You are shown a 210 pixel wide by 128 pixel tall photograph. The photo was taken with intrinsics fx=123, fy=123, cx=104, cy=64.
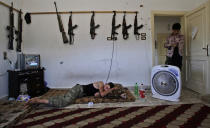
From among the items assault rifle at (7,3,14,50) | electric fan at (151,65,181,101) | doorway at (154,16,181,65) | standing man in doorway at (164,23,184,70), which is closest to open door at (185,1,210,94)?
standing man in doorway at (164,23,184,70)

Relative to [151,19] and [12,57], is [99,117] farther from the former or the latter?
[151,19]

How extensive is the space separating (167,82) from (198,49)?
3.88 ft

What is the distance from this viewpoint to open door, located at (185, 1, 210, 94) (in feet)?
7.82

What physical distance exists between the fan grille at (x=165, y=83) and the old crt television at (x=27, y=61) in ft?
8.40

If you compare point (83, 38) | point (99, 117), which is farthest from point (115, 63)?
point (99, 117)

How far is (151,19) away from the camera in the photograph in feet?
10.2

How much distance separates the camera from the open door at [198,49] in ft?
7.82

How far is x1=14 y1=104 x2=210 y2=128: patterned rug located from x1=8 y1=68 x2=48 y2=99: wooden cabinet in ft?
3.10

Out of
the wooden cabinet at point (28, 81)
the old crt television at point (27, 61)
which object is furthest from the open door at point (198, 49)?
the old crt television at point (27, 61)

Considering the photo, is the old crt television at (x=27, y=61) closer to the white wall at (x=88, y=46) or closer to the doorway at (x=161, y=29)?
the white wall at (x=88, y=46)

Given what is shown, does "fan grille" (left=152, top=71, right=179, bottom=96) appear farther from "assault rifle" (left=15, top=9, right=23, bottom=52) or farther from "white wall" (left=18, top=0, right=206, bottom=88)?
"assault rifle" (left=15, top=9, right=23, bottom=52)

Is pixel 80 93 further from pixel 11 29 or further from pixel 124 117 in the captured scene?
pixel 11 29

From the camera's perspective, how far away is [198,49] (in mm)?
2609

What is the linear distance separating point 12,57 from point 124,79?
8.71ft
